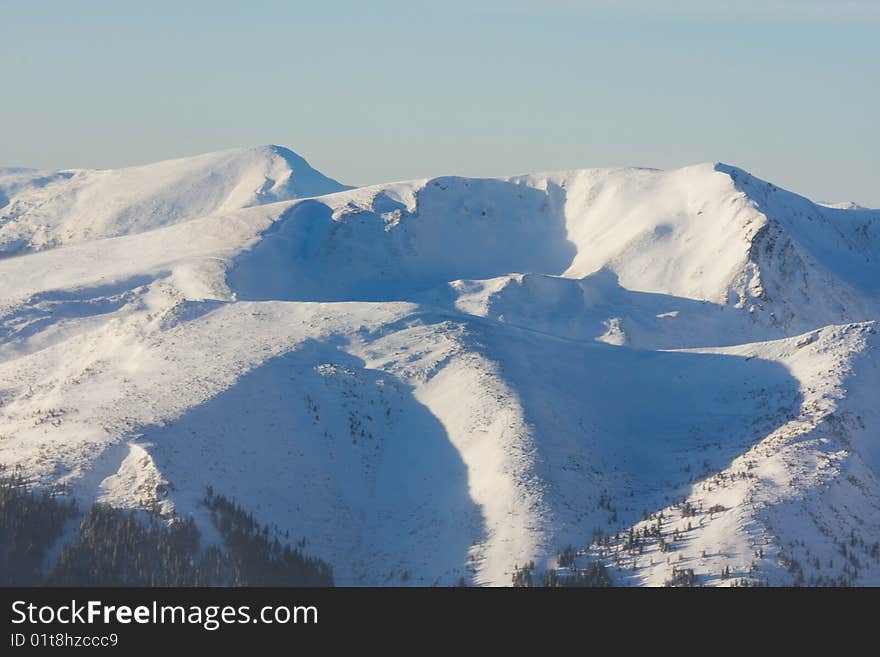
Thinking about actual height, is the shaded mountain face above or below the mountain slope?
above

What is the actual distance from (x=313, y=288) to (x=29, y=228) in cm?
7150

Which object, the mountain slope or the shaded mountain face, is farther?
the mountain slope

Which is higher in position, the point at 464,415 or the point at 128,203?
the point at 464,415

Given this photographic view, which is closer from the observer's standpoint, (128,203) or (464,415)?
(464,415)

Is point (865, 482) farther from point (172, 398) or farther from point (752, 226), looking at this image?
point (752, 226)

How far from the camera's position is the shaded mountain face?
56688 mm

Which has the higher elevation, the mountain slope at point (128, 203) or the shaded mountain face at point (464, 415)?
the shaded mountain face at point (464, 415)

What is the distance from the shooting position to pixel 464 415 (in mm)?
69125

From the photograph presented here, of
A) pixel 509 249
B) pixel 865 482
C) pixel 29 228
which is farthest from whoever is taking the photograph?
pixel 29 228

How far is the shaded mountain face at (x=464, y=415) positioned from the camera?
56.7 meters

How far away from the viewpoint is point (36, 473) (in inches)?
2243

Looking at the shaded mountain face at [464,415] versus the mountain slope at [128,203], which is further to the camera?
the mountain slope at [128,203]
